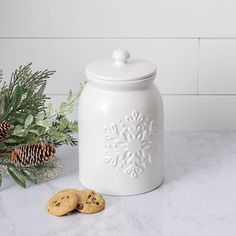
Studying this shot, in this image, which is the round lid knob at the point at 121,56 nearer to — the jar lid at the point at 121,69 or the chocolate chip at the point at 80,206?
the jar lid at the point at 121,69

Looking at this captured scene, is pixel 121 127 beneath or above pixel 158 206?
above

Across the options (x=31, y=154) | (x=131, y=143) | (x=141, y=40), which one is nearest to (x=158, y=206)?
(x=131, y=143)

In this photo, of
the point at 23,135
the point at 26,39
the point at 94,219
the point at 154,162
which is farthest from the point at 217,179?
the point at 26,39

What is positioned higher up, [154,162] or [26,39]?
[26,39]

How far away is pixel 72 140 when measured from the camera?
4.24ft

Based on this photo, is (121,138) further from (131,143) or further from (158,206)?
(158,206)

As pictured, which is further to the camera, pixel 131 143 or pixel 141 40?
pixel 141 40

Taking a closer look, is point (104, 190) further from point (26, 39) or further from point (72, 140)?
point (26, 39)

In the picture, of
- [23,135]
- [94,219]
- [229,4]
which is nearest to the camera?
[94,219]

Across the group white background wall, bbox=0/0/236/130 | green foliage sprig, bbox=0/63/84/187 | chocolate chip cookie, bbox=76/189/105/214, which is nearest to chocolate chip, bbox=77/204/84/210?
chocolate chip cookie, bbox=76/189/105/214

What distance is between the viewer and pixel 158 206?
1.15 m

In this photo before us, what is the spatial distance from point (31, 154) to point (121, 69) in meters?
0.22

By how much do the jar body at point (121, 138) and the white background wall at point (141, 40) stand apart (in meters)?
0.28

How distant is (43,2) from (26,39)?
3.5 inches
